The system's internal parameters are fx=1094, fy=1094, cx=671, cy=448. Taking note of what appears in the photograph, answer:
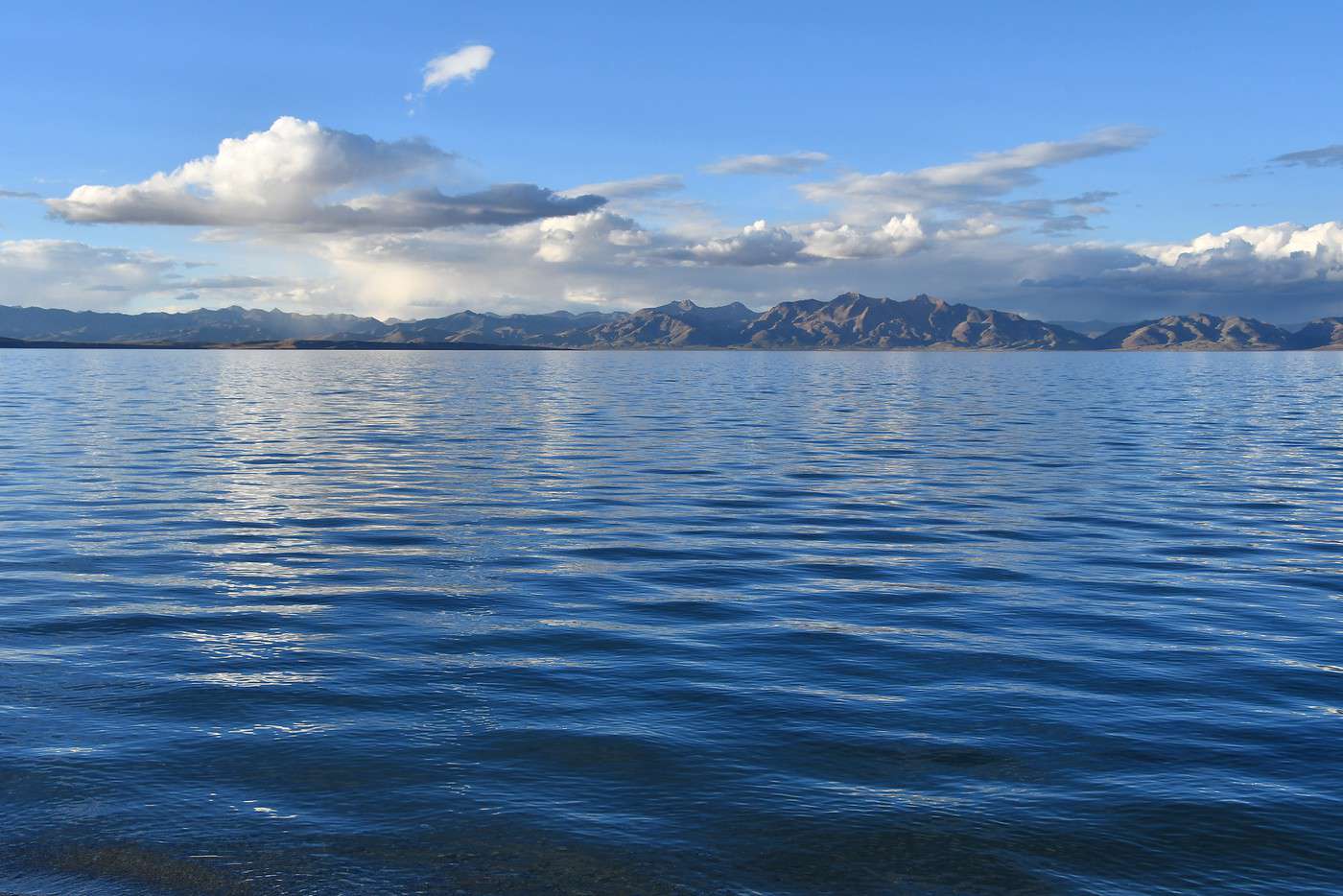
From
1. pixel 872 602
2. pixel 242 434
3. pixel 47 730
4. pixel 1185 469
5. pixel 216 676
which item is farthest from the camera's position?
pixel 242 434

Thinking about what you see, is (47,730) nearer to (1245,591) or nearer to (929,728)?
(929,728)

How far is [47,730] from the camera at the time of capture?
48.2 ft

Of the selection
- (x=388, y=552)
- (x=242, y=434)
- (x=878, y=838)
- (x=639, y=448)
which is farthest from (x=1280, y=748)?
(x=242, y=434)

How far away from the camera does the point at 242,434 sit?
64.1 meters

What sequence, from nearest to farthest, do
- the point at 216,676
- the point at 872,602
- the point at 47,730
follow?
1. the point at 47,730
2. the point at 216,676
3. the point at 872,602

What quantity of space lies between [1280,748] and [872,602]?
9.77 meters

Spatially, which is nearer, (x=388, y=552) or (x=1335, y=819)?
(x=1335, y=819)

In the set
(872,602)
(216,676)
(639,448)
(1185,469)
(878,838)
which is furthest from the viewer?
(639,448)

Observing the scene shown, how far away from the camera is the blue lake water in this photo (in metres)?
11.5

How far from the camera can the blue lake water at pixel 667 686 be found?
11.5m

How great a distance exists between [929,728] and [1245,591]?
535 inches

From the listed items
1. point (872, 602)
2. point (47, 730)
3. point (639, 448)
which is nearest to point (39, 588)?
point (47, 730)

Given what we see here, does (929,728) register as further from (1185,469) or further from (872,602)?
(1185,469)

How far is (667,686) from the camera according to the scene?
57.6ft
